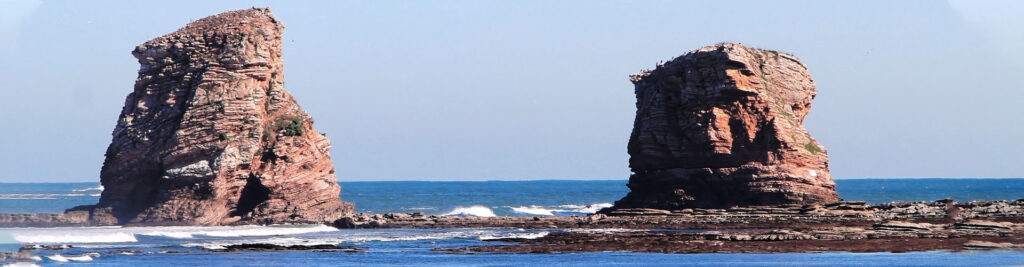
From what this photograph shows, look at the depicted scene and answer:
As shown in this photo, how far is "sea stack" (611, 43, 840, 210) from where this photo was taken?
207ft

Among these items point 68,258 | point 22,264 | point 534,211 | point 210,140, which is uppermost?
point 210,140

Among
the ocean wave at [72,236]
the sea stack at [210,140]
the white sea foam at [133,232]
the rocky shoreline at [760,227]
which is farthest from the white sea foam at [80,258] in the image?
the sea stack at [210,140]

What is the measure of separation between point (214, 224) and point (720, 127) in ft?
81.0

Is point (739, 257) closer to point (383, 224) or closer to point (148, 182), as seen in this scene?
point (383, 224)

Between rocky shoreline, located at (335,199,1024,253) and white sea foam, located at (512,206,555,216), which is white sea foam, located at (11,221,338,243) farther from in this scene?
white sea foam, located at (512,206,555,216)

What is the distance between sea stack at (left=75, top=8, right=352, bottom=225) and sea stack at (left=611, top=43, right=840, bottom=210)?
1807cm

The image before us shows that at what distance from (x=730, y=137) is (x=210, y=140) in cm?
2516

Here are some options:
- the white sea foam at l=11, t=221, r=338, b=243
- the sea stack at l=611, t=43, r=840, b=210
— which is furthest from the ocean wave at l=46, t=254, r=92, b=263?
the sea stack at l=611, t=43, r=840, b=210

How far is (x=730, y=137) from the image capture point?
211ft

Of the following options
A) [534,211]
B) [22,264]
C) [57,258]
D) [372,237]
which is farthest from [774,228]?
[534,211]

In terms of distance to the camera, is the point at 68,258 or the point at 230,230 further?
the point at 230,230

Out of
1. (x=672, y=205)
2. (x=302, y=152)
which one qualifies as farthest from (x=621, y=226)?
(x=302, y=152)

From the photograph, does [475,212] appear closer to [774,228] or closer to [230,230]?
[230,230]

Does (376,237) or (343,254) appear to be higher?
(376,237)
